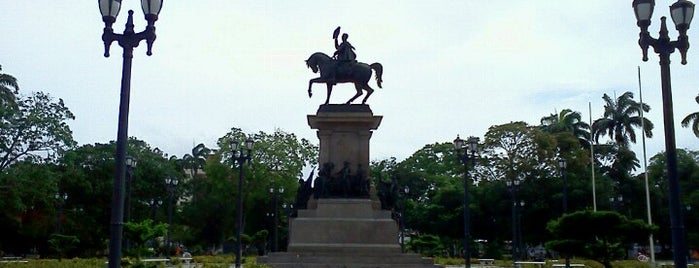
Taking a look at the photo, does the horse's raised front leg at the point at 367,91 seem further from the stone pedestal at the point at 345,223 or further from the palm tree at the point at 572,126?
the palm tree at the point at 572,126

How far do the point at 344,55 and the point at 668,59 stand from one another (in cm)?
1790

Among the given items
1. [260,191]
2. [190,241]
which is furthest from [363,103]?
[190,241]

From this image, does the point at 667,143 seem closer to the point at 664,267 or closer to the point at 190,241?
the point at 664,267

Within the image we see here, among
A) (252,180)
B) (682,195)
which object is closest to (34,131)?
(252,180)

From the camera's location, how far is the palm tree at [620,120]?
64.2 meters

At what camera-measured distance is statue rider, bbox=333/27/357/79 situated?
1134 inches

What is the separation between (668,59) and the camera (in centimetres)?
1197

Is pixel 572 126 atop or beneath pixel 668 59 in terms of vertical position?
atop

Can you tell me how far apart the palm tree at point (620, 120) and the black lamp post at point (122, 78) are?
5862 cm

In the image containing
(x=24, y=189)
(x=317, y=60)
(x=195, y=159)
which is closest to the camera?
(x=317, y=60)

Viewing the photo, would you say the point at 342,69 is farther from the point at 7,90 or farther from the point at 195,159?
the point at 195,159

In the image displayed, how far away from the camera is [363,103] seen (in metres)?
29.0

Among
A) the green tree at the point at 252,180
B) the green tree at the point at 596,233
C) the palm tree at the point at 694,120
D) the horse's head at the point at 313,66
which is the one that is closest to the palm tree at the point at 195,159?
the green tree at the point at 252,180

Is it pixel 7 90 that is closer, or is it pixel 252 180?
pixel 7 90
